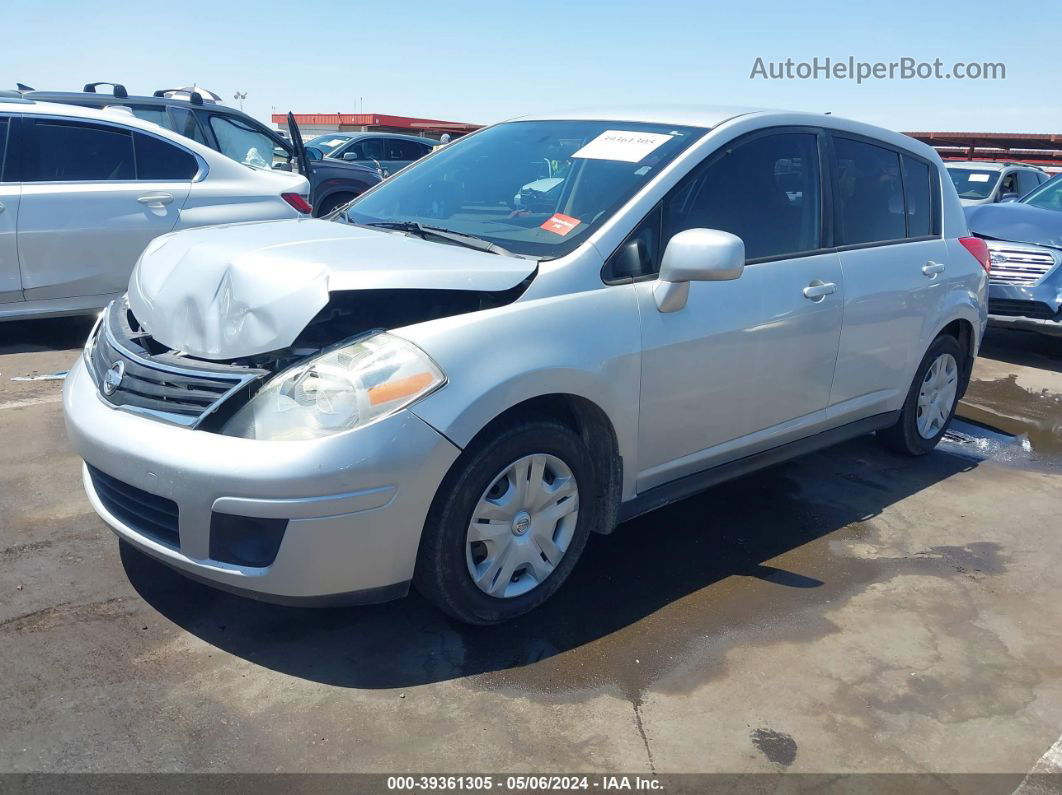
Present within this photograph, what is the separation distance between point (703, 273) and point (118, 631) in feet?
7.39

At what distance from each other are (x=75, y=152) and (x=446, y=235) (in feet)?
13.2

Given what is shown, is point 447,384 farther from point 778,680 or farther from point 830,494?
point 830,494

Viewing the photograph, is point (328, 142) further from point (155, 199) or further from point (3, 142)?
point (3, 142)

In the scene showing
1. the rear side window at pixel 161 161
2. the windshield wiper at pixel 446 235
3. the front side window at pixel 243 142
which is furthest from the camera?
the front side window at pixel 243 142

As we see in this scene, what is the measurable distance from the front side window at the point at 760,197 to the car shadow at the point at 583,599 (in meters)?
1.22

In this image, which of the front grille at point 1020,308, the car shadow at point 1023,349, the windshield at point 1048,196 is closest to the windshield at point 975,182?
the windshield at point 1048,196

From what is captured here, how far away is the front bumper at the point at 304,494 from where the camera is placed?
262 cm

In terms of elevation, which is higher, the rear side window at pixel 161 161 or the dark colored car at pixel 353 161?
the rear side window at pixel 161 161

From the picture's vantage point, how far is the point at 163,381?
9.49 ft

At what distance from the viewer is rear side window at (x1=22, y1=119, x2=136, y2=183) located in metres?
6.14

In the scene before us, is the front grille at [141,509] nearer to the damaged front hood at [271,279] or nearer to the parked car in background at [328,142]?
the damaged front hood at [271,279]

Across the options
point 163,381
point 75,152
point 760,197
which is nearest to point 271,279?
point 163,381

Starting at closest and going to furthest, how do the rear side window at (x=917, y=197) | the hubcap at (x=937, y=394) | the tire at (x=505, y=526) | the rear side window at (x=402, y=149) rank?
the tire at (x=505, y=526), the rear side window at (x=917, y=197), the hubcap at (x=937, y=394), the rear side window at (x=402, y=149)

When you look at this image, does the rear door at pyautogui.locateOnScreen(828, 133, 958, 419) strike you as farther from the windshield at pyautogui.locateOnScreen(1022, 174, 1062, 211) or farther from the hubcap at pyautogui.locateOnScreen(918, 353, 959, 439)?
the windshield at pyautogui.locateOnScreen(1022, 174, 1062, 211)
